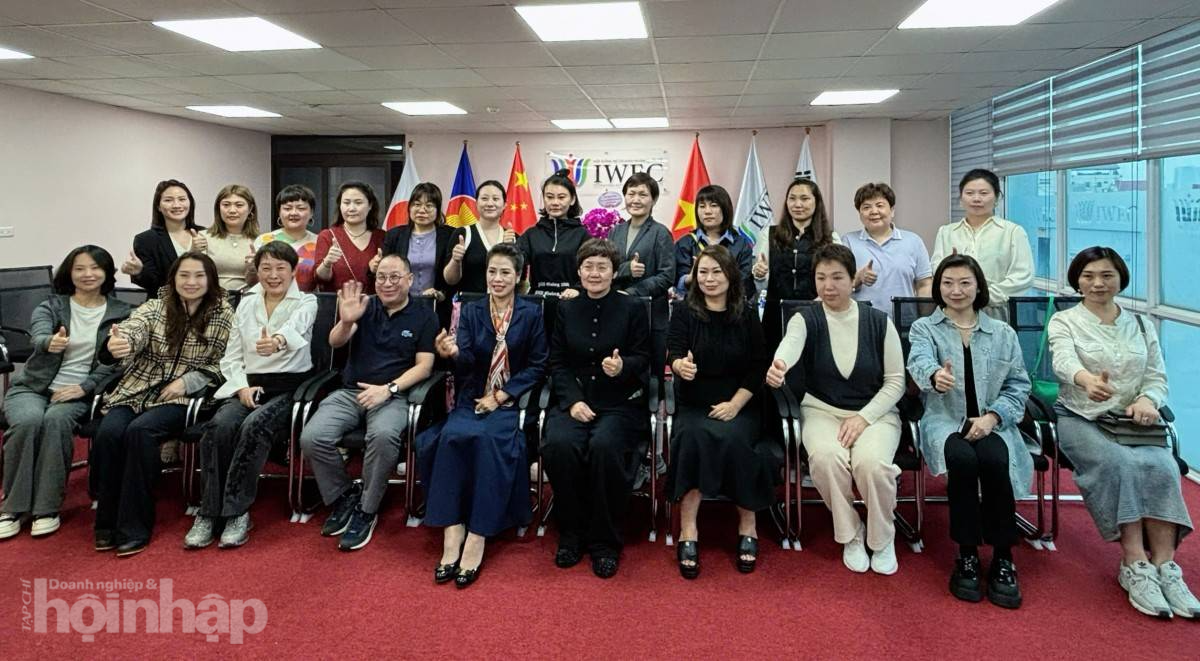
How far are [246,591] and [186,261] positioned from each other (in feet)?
5.15

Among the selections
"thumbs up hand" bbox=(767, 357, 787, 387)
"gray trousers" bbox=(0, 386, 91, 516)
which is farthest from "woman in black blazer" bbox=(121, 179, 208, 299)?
"thumbs up hand" bbox=(767, 357, 787, 387)

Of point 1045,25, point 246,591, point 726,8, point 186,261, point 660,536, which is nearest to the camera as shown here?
point 246,591

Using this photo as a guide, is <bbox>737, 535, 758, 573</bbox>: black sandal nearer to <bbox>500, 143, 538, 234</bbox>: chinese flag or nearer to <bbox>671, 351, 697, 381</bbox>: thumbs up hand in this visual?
<bbox>671, 351, 697, 381</bbox>: thumbs up hand

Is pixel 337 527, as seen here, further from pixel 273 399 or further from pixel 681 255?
pixel 681 255

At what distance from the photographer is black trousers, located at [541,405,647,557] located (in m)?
2.72

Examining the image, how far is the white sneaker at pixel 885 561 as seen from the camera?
2.64 m

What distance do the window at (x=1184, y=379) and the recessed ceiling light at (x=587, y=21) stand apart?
3.65 metres

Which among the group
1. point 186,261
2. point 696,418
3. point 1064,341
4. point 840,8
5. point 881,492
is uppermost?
point 840,8

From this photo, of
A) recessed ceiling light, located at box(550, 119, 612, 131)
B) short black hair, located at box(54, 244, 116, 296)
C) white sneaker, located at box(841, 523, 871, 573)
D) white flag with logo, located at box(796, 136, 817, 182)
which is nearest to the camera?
white sneaker, located at box(841, 523, 871, 573)

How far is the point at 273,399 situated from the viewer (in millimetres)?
3111

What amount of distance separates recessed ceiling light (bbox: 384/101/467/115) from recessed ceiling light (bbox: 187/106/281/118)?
4.59 ft

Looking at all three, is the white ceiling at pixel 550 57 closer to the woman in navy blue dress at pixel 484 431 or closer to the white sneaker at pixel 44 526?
the woman in navy blue dress at pixel 484 431

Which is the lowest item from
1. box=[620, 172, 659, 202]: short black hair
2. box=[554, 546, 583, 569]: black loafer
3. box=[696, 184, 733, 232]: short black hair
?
box=[554, 546, 583, 569]: black loafer

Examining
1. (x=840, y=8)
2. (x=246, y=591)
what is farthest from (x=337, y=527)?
(x=840, y=8)
